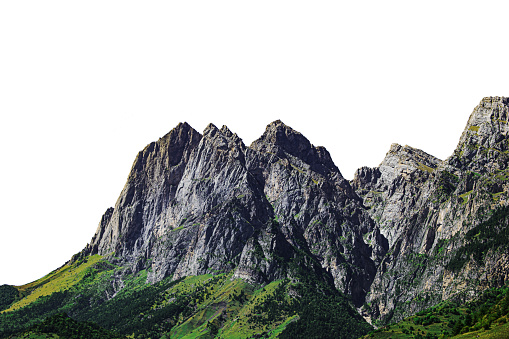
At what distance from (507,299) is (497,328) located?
124 feet

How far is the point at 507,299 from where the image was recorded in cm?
18900

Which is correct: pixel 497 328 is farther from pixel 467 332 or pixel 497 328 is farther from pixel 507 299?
pixel 507 299

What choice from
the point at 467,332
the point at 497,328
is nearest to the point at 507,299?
the point at 467,332

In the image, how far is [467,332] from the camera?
181 m

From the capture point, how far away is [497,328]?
15738 cm

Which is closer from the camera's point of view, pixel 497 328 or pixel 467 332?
pixel 497 328

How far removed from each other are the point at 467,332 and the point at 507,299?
24.2 meters

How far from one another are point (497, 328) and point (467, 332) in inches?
1006

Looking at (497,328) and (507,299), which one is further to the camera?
(507,299)
